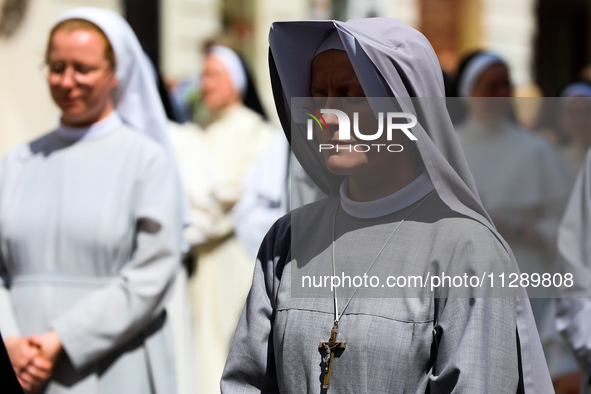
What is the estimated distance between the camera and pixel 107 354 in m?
3.10

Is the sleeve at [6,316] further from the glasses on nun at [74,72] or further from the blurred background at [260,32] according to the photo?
the blurred background at [260,32]

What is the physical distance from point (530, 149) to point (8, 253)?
385 centimetres

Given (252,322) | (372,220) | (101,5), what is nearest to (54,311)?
(252,322)

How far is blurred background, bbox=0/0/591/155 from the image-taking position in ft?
19.7

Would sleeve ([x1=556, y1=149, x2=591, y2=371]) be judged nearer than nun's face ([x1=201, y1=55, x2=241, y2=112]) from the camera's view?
Yes

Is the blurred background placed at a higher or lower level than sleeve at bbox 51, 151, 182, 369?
higher

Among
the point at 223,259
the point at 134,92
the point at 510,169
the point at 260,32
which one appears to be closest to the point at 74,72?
the point at 134,92

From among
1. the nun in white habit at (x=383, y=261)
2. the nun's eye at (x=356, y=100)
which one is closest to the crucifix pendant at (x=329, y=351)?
the nun in white habit at (x=383, y=261)

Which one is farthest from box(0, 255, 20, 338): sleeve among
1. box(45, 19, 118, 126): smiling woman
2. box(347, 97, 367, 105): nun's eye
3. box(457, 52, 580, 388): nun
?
box(457, 52, 580, 388): nun

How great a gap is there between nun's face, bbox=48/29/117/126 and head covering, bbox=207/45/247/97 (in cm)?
316

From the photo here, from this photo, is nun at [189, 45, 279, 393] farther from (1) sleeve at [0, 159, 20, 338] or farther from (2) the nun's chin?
(2) the nun's chin

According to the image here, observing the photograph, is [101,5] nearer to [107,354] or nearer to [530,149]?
[530,149]

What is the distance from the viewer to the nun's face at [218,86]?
6.46m

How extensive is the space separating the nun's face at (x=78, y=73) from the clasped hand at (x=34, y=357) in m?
0.99
